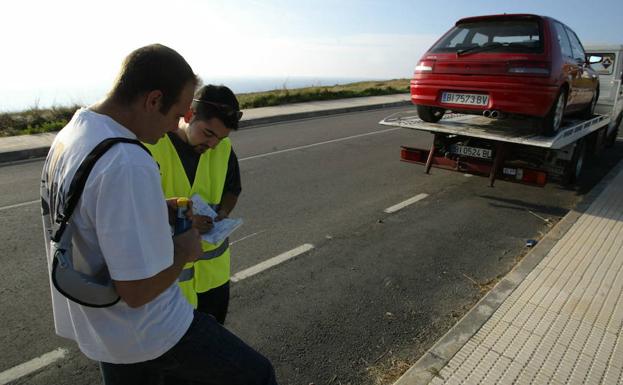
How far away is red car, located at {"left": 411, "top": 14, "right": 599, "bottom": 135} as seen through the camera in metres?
5.88

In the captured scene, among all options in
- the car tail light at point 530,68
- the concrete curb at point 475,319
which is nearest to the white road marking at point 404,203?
the concrete curb at point 475,319

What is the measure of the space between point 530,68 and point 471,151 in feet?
4.39

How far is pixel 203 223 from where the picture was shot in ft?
6.75

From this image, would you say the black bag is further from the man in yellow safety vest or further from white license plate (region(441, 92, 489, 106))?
white license plate (region(441, 92, 489, 106))

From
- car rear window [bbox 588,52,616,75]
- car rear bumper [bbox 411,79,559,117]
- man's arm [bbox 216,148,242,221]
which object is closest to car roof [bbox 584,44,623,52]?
car rear window [bbox 588,52,616,75]

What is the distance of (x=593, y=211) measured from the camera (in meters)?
5.82

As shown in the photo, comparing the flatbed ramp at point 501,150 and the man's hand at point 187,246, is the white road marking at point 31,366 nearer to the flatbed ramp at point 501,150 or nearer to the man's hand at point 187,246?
the man's hand at point 187,246

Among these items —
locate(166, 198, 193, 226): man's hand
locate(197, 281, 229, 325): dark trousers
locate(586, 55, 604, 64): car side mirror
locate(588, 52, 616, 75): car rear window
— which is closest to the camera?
locate(166, 198, 193, 226): man's hand

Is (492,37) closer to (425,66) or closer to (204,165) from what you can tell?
(425,66)

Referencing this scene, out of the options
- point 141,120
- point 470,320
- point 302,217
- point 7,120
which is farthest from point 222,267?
point 7,120

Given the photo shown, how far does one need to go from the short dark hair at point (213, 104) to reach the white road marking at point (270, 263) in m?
2.17

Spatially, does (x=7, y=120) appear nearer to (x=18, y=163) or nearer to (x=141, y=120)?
(x=18, y=163)

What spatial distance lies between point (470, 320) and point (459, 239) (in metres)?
1.84

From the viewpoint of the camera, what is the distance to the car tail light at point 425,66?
22.0 feet
